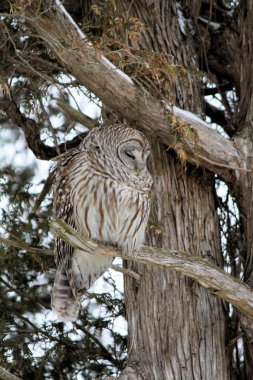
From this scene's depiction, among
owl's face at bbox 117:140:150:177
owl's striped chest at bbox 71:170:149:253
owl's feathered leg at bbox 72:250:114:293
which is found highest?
owl's face at bbox 117:140:150:177

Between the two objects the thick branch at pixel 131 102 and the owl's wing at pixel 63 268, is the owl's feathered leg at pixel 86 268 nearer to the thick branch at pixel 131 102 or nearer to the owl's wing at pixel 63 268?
the owl's wing at pixel 63 268

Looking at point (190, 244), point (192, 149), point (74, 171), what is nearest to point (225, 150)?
point (192, 149)

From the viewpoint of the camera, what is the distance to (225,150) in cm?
545

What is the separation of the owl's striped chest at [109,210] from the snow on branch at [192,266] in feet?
0.50

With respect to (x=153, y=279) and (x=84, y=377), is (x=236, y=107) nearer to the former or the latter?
(x=153, y=279)

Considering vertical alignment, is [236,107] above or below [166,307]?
above

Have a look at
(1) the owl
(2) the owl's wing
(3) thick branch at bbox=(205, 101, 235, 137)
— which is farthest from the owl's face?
(3) thick branch at bbox=(205, 101, 235, 137)

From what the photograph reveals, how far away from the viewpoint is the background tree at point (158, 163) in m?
5.21

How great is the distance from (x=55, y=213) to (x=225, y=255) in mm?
1503

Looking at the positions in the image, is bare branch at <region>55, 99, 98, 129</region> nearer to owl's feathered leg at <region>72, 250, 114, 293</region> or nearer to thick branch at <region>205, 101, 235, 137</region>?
owl's feathered leg at <region>72, 250, 114, 293</region>

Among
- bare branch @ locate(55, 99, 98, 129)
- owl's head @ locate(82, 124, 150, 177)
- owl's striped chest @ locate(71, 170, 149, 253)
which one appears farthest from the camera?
bare branch @ locate(55, 99, 98, 129)

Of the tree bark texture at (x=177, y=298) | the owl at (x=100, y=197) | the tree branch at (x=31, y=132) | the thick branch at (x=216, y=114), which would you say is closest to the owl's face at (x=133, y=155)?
the owl at (x=100, y=197)

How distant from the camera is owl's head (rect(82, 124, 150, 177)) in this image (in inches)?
201

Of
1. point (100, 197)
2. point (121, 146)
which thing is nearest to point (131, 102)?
point (121, 146)
